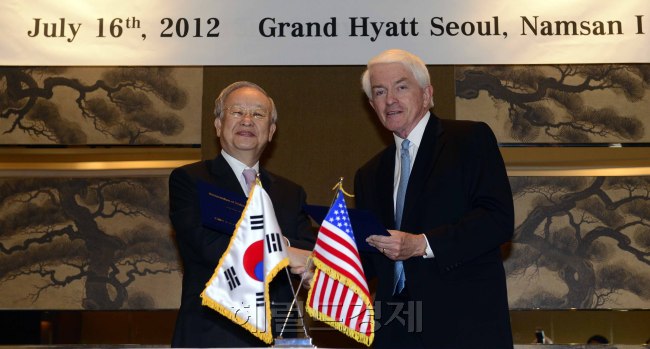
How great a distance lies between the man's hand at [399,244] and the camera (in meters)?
3.15

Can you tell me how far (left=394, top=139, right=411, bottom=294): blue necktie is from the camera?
3.38m

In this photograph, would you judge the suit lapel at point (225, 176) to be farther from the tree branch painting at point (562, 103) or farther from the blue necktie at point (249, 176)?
the tree branch painting at point (562, 103)

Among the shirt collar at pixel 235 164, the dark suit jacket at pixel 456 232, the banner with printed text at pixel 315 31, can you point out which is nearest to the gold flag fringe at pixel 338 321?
the dark suit jacket at pixel 456 232

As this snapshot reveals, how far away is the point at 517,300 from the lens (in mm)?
4844

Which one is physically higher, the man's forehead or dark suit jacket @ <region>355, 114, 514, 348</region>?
the man's forehead

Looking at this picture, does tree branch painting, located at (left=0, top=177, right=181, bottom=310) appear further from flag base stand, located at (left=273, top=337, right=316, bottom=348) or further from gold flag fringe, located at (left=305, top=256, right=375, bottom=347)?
flag base stand, located at (left=273, top=337, right=316, bottom=348)

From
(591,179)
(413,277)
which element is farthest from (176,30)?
(591,179)

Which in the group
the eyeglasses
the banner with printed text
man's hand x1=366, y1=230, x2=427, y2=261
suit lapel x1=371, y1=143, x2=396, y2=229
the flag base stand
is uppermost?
the banner with printed text

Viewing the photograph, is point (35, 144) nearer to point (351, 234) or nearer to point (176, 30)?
point (176, 30)

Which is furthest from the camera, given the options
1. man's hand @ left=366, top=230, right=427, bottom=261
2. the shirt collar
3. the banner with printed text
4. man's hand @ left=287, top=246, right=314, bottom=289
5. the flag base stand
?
the banner with printed text

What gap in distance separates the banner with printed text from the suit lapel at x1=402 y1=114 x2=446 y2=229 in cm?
123

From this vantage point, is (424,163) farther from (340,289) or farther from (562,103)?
(562,103)

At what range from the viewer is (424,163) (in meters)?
3.49

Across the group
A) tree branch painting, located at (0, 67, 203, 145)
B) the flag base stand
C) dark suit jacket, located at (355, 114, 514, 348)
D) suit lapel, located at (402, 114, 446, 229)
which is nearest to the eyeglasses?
dark suit jacket, located at (355, 114, 514, 348)
